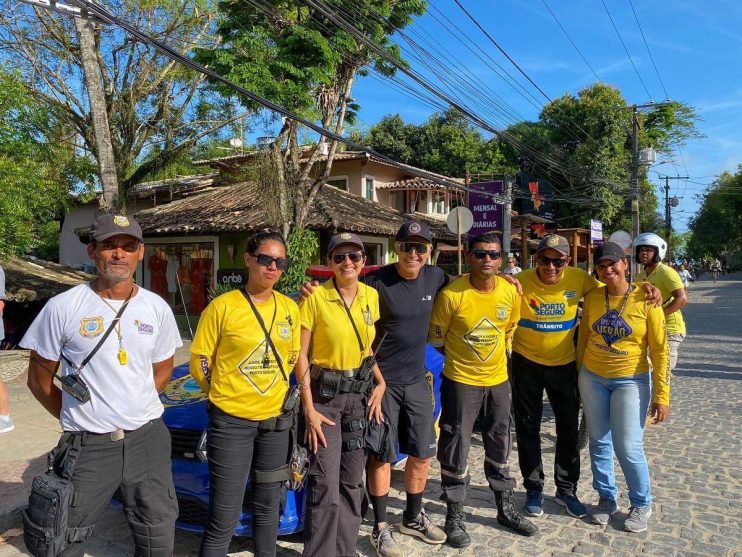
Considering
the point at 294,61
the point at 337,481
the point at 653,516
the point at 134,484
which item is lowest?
the point at 653,516

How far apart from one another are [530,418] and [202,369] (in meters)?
2.33

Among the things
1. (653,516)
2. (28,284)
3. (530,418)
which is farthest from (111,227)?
(28,284)

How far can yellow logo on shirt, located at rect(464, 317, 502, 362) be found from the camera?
351 cm

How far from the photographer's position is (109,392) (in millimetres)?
2389

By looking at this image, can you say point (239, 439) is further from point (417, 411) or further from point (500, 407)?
point (500, 407)

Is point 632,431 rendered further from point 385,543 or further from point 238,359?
point 238,359

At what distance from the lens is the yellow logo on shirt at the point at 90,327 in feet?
7.70

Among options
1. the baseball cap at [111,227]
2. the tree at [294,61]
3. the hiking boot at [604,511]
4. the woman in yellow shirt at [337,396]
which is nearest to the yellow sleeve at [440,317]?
the woman in yellow shirt at [337,396]

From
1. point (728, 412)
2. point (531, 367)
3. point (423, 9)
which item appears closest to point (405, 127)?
point (423, 9)

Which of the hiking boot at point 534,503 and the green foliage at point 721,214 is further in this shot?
the green foliage at point 721,214

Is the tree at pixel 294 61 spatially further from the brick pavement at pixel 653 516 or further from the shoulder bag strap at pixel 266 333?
the shoulder bag strap at pixel 266 333

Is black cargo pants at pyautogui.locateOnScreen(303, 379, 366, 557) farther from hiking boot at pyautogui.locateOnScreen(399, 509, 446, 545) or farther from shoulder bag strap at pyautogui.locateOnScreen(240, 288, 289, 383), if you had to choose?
hiking boot at pyautogui.locateOnScreen(399, 509, 446, 545)

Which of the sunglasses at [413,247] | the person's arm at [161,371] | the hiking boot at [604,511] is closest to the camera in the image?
the person's arm at [161,371]

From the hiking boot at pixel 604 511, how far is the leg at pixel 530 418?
1.30ft
